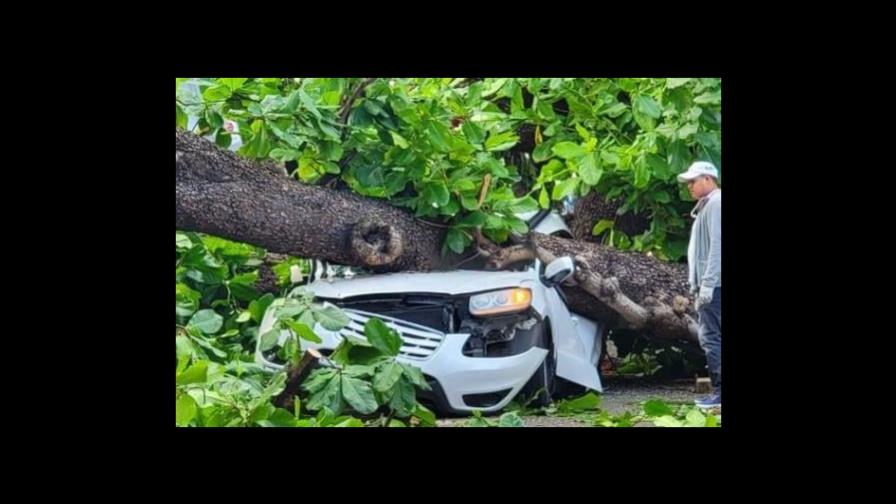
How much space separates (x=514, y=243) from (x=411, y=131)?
48 cm

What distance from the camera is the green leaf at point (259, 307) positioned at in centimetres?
434

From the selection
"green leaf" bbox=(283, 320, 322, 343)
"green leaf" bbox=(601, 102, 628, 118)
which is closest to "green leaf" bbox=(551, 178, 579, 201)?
"green leaf" bbox=(601, 102, 628, 118)

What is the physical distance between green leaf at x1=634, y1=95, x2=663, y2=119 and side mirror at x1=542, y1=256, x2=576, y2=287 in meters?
0.53

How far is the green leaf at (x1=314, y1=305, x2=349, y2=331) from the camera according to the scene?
13.5 feet

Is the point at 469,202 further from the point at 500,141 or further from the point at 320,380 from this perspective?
the point at 320,380

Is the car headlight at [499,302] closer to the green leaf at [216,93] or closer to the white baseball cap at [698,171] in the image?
the white baseball cap at [698,171]

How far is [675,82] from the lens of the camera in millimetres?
4359

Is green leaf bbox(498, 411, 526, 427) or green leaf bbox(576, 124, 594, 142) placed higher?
green leaf bbox(576, 124, 594, 142)

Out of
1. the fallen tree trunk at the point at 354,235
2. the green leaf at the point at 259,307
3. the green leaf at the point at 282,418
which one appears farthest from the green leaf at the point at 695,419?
the green leaf at the point at 259,307

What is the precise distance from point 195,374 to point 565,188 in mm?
1284

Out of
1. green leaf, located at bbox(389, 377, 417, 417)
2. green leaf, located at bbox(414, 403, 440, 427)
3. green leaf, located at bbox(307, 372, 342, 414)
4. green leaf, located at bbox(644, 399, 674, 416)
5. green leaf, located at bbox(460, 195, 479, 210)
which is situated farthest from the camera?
green leaf, located at bbox(460, 195, 479, 210)

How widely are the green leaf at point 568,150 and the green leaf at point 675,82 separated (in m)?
0.34

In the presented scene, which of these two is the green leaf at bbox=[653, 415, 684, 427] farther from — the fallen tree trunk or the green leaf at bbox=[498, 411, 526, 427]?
the green leaf at bbox=[498, 411, 526, 427]

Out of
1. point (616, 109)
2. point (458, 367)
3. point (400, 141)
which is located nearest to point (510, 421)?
point (458, 367)
